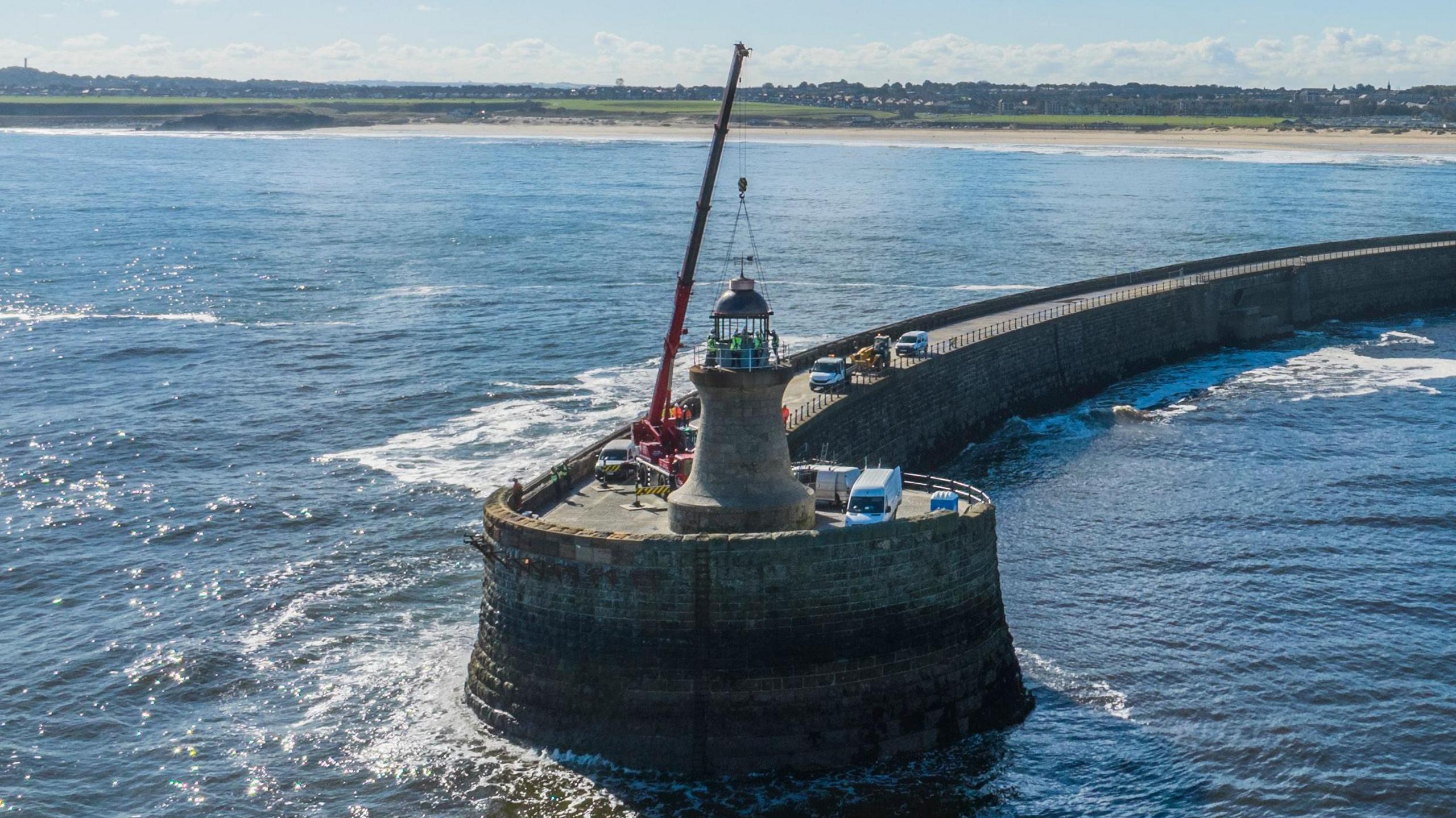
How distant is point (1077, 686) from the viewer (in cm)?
3634

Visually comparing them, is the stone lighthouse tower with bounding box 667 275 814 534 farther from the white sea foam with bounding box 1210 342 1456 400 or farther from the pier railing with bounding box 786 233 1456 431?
the white sea foam with bounding box 1210 342 1456 400

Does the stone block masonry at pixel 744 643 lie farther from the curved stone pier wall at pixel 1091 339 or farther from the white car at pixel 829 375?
the white car at pixel 829 375

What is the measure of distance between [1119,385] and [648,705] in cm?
4840

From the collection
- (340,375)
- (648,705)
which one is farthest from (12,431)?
(648,705)

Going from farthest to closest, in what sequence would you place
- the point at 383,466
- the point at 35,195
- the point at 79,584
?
the point at 35,195 → the point at 383,466 → the point at 79,584

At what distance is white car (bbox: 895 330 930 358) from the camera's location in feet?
201

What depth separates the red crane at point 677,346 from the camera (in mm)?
39938

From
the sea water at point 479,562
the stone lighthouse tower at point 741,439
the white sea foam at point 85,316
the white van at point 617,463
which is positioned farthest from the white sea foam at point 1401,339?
the white sea foam at point 85,316

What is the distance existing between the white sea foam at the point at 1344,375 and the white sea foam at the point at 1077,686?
124 feet

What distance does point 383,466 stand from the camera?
55.9m

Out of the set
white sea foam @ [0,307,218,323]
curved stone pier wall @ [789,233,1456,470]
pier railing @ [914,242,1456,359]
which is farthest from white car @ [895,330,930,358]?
white sea foam @ [0,307,218,323]

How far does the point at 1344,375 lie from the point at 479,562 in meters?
49.0

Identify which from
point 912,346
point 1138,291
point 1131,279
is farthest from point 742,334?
point 1131,279

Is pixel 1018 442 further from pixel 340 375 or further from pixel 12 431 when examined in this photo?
pixel 12 431
